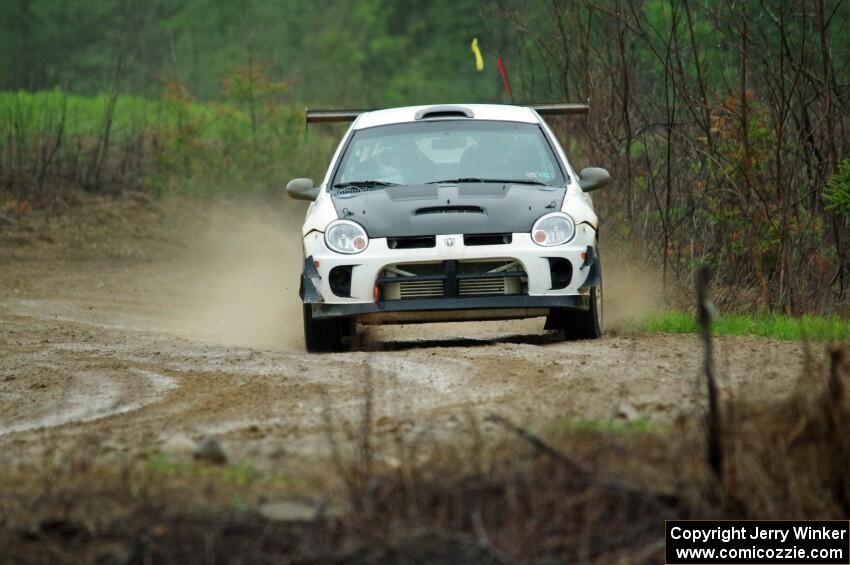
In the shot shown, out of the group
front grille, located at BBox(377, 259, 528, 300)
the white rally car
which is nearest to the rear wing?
the white rally car

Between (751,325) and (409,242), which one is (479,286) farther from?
(751,325)

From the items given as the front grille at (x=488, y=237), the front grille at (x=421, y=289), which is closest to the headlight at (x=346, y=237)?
the front grille at (x=421, y=289)

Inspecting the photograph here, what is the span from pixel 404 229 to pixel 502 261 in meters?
0.66

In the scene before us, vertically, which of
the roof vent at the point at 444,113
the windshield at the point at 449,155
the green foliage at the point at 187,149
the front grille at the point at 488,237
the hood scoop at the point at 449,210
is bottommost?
the front grille at the point at 488,237

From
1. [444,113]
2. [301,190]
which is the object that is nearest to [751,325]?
[444,113]

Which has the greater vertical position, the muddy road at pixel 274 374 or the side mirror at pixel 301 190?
the side mirror at pixel 301 190

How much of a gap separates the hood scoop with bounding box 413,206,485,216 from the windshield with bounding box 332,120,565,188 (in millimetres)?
713

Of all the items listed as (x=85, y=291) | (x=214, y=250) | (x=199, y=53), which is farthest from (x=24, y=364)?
(x=199, y=53)

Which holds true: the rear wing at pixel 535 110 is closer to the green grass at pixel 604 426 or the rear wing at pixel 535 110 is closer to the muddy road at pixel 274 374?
the muddy road at pixel 274 374

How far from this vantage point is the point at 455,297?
997cm

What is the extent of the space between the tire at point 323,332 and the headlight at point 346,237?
0.47m

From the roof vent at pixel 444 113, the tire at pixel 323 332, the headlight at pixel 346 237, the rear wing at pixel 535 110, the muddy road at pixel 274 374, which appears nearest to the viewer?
the muddy road at pixel 274 374

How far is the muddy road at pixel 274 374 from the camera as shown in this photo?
21.1ft

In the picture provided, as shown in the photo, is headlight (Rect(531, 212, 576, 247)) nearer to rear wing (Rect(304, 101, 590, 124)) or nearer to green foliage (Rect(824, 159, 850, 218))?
rear wing (Rect(304, 101, 590, 124))
